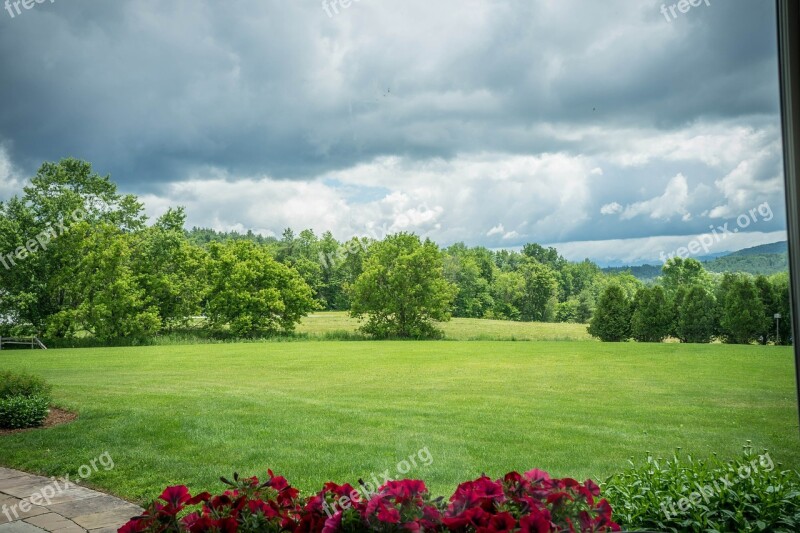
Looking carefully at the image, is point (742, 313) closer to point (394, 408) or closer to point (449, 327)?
point (449, 327)

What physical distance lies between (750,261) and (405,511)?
350cm

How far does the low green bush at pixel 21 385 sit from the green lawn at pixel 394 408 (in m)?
0.09

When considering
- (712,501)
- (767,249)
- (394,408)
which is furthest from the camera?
(394,408)

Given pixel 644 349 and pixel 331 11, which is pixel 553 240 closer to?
pixel 644 349

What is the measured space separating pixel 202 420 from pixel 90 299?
47.3 inches

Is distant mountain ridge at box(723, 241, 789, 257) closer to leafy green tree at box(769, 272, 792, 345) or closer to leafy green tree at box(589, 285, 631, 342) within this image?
leafy green tree at box(769, 272, 792, 345)

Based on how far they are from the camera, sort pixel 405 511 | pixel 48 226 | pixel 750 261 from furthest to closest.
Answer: pixel 48 226 → pixel 750 261 → pixel 405 511

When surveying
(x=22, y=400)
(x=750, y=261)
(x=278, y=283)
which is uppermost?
(x=750, y=261)

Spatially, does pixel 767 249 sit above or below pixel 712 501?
above

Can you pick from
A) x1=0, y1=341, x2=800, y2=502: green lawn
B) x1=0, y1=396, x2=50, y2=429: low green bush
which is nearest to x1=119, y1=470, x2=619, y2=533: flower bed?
x1=0, y1=341, x2=800, y2=502: green lawn

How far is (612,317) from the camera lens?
470cm

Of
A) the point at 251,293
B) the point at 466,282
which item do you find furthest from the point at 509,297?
the point at 251,293

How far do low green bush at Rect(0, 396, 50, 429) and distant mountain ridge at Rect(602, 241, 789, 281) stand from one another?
413cm

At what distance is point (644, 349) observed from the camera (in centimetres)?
457
